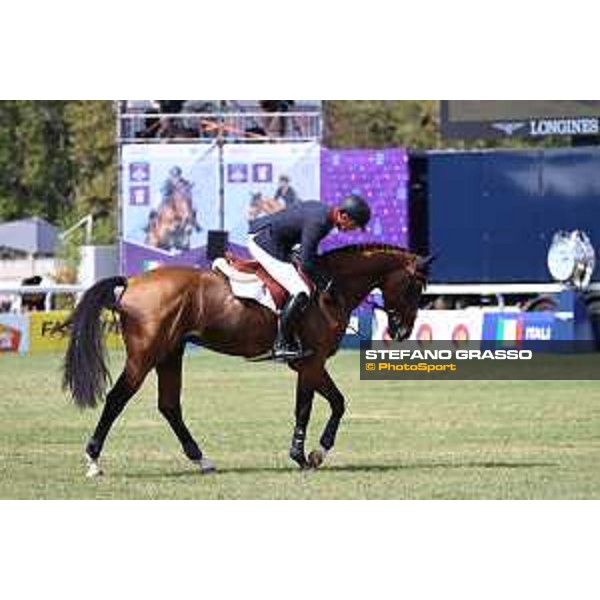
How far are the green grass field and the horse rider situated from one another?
101cm

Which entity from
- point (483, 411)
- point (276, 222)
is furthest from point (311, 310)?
point (483, 411)

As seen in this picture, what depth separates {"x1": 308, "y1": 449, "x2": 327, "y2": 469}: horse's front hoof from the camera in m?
13.6

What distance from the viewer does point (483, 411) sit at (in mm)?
19297

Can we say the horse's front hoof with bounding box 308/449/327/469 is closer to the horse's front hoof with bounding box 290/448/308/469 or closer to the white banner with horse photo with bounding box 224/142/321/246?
the horse's front hoof with bounding box 290/448/308/469

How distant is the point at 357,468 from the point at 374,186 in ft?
61.2

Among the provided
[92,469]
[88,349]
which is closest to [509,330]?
[88,349]

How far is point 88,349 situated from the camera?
1341 centimetres

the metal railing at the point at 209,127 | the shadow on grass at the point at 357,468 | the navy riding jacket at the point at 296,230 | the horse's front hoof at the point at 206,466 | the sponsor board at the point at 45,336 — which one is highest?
the metal railing at the point at 209,127

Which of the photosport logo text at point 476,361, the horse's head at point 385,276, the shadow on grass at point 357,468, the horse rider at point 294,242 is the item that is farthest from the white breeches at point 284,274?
the photosport logo text at point 476,361

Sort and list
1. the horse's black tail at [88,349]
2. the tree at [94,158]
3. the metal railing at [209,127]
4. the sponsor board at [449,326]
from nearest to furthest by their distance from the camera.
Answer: the horse's black tail at [88,349] → the sponsor board at [449,326] → the metal railing at [209,127] → the tree at [94,158]

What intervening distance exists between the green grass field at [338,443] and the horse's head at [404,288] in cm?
104

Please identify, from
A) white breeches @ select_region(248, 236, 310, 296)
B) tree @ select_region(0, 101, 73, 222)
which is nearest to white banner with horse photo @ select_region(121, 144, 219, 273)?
tree @ select_region(0, 101, 73, 222)

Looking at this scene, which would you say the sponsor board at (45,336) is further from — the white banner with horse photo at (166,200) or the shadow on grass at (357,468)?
the shadow on grass at (357,468)

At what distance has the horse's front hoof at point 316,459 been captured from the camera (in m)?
13.6
